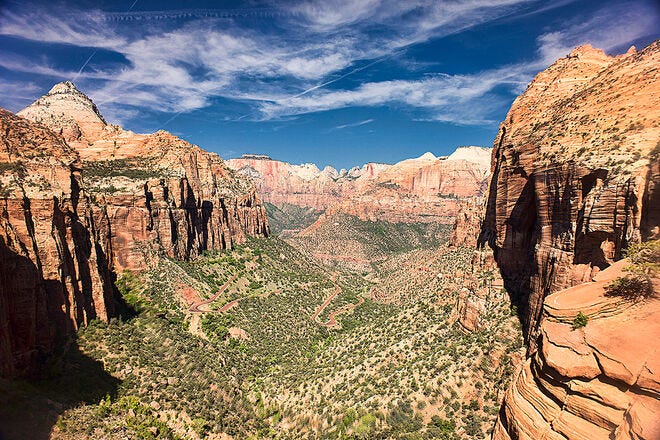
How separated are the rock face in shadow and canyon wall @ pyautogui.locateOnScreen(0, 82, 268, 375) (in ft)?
140

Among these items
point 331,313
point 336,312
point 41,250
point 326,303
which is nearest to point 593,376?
point 41,250

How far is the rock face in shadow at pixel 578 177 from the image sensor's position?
20078 mm

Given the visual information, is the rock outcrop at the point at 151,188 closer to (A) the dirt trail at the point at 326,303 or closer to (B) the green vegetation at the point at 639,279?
(A) the dirt trail at the point at 326,303

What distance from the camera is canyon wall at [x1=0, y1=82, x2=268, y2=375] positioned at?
31.4m

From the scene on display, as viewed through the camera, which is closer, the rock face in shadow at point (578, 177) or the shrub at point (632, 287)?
the shrub at point (632, 287)

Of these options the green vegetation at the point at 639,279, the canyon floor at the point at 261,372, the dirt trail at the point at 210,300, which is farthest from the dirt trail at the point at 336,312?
the green vegetation at the point at 639,279

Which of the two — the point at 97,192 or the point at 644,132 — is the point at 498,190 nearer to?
the point at 644,132

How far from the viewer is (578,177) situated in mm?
24031

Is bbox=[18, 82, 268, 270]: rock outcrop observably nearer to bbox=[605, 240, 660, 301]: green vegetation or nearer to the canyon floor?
the canyon floor

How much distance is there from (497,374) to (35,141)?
195ft

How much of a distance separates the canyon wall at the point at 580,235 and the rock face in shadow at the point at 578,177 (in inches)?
3.9

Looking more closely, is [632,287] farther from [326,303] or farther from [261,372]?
[326,303]

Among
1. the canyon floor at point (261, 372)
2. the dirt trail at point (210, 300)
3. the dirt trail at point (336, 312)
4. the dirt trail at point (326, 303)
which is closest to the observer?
the canyon floor at point (261, 372)

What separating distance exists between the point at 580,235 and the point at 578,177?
4307mm
